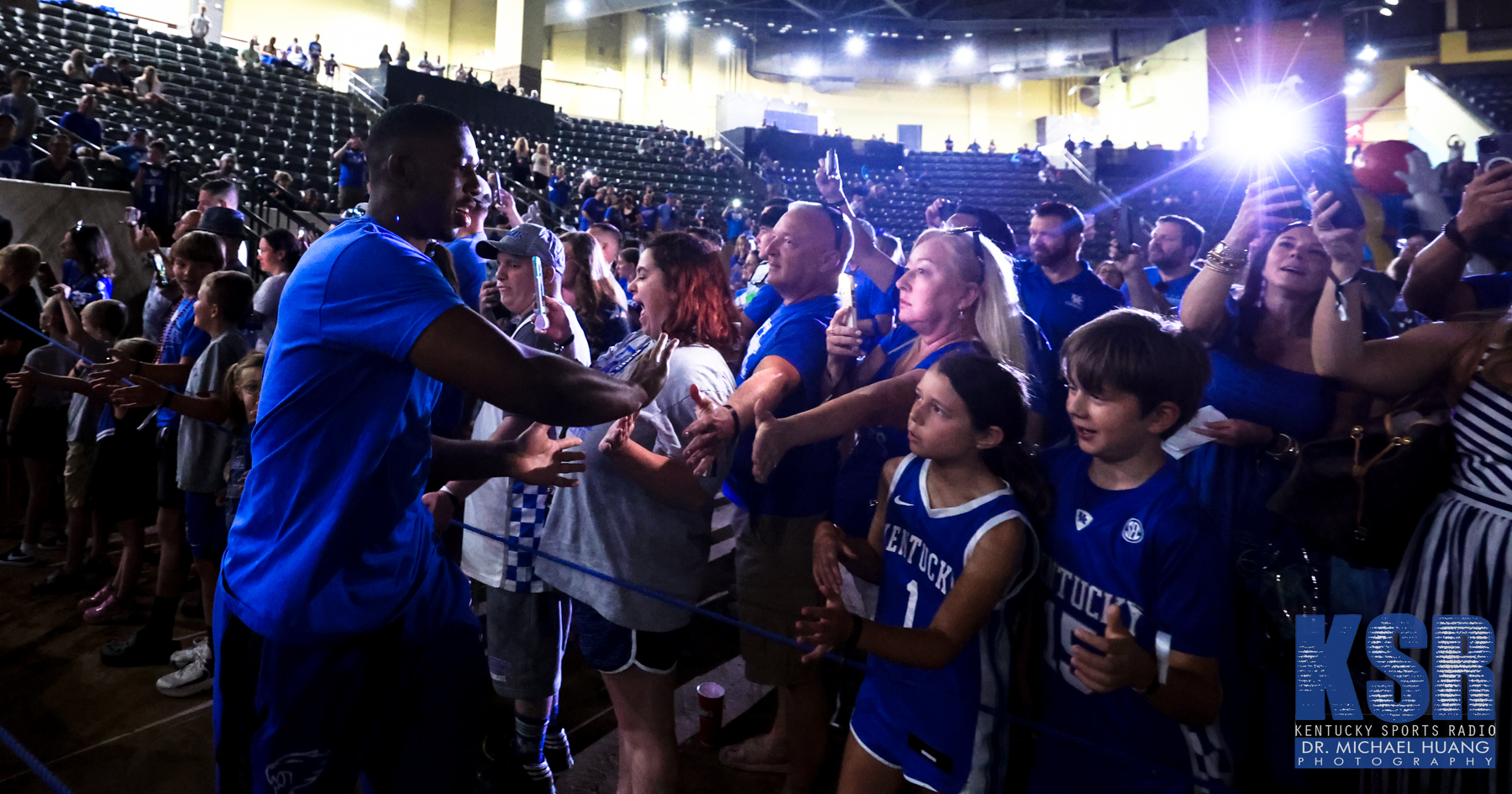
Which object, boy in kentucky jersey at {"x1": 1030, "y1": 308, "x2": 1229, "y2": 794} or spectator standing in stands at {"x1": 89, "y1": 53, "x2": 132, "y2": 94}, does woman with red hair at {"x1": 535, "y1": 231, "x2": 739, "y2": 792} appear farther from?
spectator standing in stands at {"x1": 89, "y1": 53, "x2": 132, "y2": 94}

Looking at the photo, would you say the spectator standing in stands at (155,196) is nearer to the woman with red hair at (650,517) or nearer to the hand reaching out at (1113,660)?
the woman with red hair at (650,517)

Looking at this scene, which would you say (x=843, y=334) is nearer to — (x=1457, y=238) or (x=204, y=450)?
(x=1457, y=238)

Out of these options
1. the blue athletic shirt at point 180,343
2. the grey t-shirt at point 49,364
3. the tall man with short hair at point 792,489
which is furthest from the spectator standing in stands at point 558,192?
the tall man with short hair at point 792,489

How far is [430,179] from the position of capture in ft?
5.30

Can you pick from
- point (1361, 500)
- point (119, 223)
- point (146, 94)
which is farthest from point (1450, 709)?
point (146, 94)

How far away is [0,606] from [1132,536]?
5.00 metres

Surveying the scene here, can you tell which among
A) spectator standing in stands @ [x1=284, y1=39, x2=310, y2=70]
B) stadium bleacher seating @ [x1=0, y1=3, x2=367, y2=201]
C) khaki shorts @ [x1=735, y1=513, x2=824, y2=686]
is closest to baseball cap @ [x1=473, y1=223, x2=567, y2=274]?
khaki shorts @ [x1=735, y1=513, x2=824, y2=686]

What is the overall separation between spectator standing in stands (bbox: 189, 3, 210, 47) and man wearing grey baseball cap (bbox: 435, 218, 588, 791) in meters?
18.4

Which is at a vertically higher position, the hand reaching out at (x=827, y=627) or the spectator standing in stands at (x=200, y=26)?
the spectator standing in stands at (x=200, y=26)

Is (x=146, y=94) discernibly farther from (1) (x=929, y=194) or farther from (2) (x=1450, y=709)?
(1) (x=929, y=194)

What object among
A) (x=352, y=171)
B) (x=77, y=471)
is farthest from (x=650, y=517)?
(x=352, y=171)

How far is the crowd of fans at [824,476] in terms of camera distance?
1455mm

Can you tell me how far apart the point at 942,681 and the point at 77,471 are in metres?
4.52

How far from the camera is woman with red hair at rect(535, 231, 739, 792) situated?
2.10 metres
